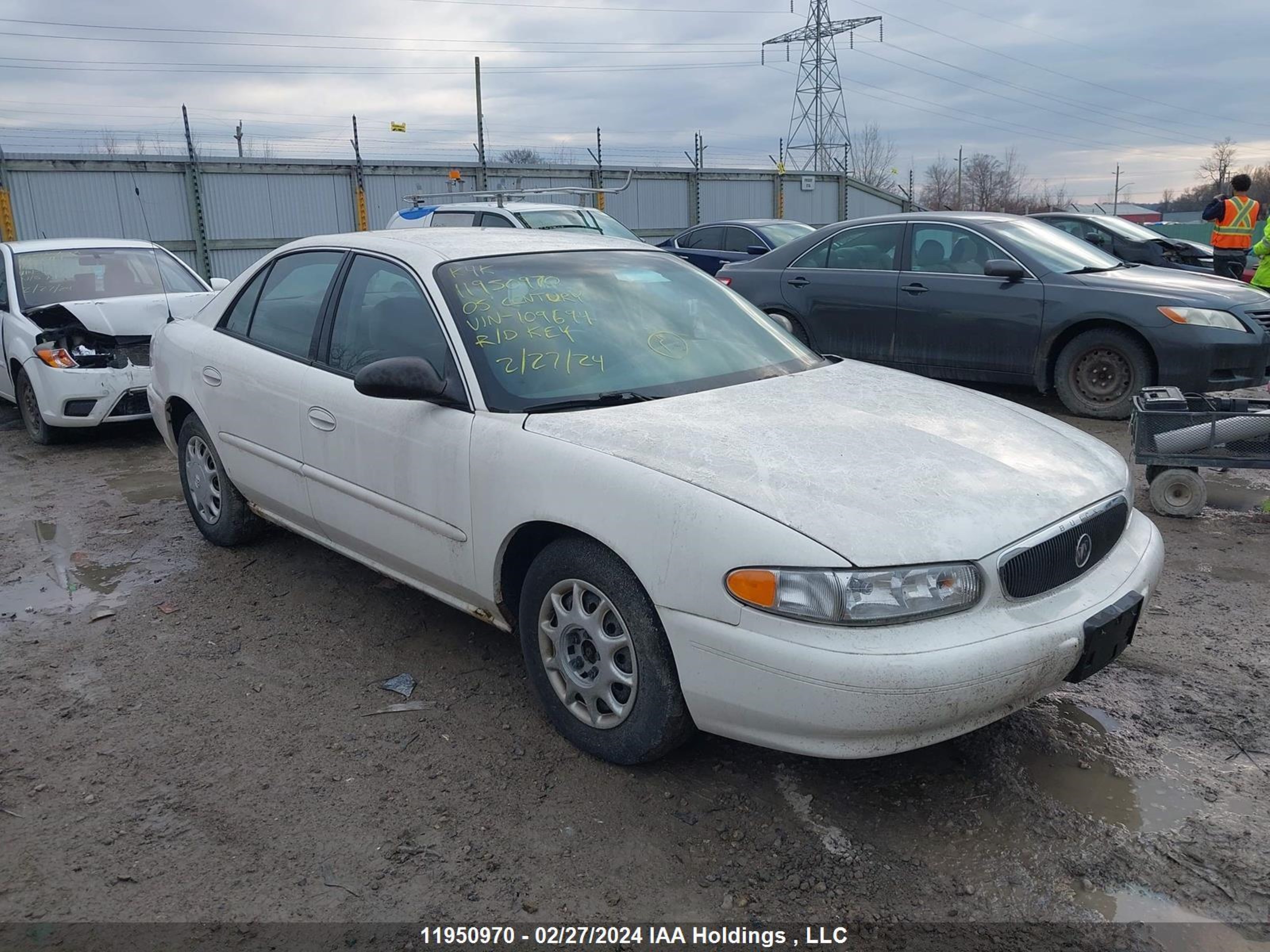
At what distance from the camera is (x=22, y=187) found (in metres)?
15.7

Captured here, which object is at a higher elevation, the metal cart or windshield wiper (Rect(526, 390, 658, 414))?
windshield wiper (Rect(526, 390, 658, 414))

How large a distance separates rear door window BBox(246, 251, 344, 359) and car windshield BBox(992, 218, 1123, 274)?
5.69 meters

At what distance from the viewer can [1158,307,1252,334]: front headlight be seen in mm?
7102

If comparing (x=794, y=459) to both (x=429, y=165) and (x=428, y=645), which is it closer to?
(x=428, y=645)

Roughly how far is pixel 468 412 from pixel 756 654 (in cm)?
135

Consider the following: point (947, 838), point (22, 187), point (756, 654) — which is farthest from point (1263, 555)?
point (22, 187)

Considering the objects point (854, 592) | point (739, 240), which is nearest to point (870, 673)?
point (854, 592)

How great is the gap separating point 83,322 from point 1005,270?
7089 mm

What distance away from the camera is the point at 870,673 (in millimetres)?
2494

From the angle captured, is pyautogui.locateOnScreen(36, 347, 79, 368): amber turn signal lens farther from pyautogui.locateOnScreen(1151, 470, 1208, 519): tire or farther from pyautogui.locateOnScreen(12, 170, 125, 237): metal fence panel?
pyautogui.locateOnScreen(12, 170, 125, 237): metal fence panel

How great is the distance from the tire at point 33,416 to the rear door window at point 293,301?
409 centimetres

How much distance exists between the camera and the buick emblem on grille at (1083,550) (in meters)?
2.91

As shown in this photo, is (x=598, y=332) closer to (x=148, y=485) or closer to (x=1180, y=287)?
(x=148, y=485)

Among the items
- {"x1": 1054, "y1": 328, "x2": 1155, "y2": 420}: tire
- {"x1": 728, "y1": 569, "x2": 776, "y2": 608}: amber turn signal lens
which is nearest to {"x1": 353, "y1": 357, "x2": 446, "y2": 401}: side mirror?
{"x1": 728, "y1": 569, "x2": 776, "y2": 608}: amber turn signal lens
